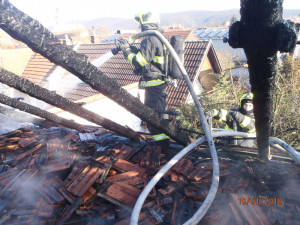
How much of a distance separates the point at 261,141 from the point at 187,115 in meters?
8.07

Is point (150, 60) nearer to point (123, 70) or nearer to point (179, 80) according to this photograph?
point (179, 80)

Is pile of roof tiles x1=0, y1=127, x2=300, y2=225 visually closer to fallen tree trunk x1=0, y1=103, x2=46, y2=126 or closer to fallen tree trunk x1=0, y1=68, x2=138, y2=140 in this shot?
fallen tree trunk x1=0, y1=68, x2=138, y2=140

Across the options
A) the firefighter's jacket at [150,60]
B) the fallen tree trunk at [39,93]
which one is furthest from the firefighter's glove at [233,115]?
the fallen tree trunk at [39,93]

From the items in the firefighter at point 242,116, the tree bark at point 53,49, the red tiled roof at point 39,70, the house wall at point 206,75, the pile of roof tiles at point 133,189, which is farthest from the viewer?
the house wall at point 206,75

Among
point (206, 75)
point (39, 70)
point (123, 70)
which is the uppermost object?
point (39, 70)

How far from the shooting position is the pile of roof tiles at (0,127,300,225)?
2.03 m

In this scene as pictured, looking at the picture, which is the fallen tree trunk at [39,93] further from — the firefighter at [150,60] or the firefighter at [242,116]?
the firefighter at [242,116]

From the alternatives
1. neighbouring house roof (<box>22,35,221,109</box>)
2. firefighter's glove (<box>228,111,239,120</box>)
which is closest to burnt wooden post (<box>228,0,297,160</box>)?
firefighter's glove (<box>228,111,239,120</box>)

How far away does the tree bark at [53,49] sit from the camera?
4.55 ft

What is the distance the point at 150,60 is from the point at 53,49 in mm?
2626

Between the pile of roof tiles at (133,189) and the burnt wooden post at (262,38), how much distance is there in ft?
3.93

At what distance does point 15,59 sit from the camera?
17641 mm

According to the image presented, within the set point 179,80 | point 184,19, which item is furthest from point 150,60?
point 184,19
